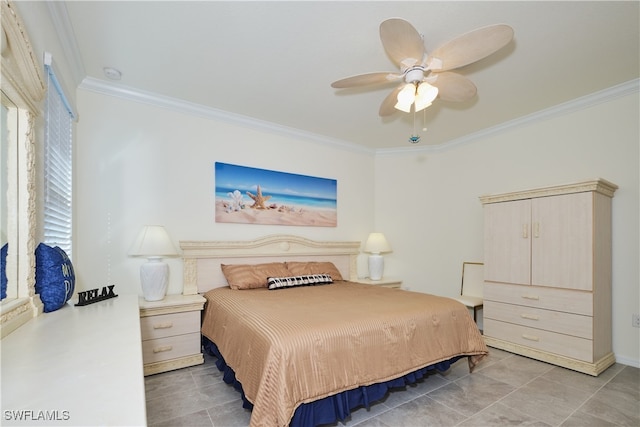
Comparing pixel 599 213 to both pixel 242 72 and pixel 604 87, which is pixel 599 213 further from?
pixel 242 72

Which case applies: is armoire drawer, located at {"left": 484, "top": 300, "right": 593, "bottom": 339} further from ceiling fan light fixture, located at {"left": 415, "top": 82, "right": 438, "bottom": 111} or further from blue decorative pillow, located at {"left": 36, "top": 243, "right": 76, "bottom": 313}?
blue decorative pillow, located at {"left": 36, "top": 243, "right": 76, "bottom": 313}

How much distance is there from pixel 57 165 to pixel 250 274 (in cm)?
182

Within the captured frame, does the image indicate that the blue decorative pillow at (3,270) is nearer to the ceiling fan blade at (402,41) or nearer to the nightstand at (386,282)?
the ceiling fan blade at (402,41)

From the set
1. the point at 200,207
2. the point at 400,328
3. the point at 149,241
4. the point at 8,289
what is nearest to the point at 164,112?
the point at 200,207

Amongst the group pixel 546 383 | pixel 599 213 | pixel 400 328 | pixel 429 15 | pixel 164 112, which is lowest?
pixel 546 383

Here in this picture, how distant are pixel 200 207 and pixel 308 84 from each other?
169cm

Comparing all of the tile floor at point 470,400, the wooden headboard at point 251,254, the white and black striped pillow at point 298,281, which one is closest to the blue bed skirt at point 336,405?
the tile floor at point 470,400

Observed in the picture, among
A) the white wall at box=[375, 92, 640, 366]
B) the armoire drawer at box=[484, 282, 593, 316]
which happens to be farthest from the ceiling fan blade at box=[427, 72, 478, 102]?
the armoire drawer at box=[484, 282, 593, 316]

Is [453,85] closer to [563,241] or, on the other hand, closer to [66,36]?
[563,241]

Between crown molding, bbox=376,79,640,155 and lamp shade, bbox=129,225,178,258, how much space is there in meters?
3.59

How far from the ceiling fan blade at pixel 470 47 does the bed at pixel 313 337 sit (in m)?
1.68

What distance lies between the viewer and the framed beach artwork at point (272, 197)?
354cm

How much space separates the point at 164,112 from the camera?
10.5ft

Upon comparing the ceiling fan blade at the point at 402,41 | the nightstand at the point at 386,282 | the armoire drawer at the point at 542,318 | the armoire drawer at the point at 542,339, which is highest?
the ceiling fan blade at the point at 402,41
